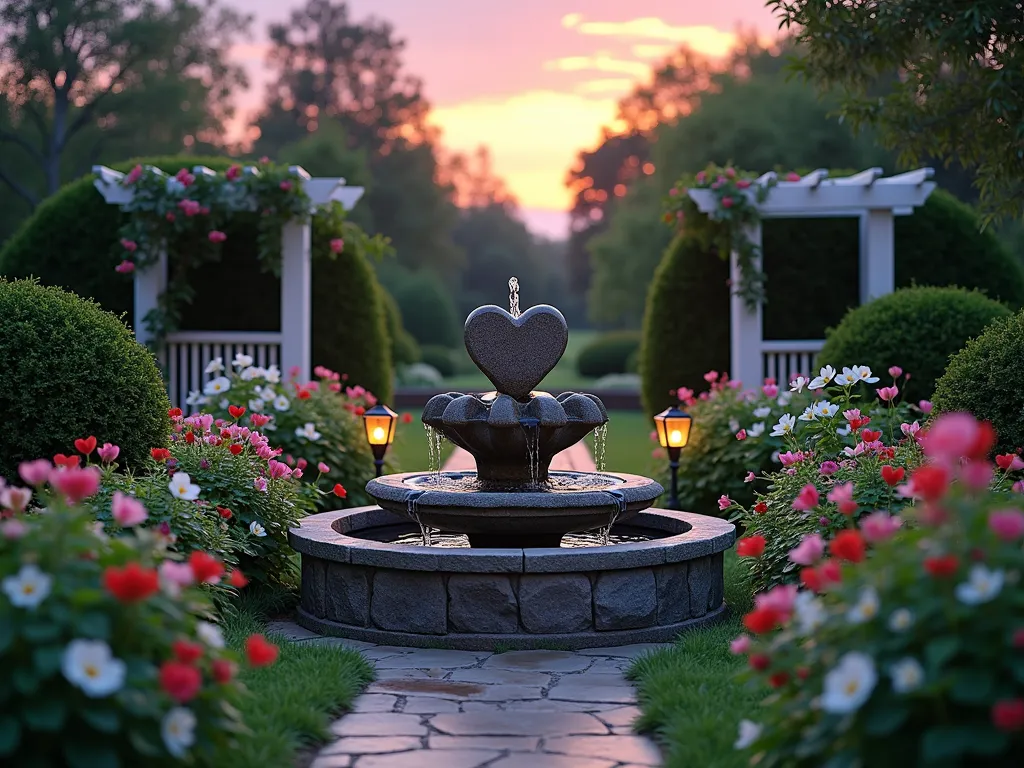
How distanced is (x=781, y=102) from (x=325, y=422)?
24.6 meters

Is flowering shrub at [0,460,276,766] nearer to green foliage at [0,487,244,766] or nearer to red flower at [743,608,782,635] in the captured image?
green foliage at [0,487,244,766]

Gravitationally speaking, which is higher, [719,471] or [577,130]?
[577,130]

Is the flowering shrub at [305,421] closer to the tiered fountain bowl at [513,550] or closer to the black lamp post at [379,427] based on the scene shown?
the black lamp post at [379,427]

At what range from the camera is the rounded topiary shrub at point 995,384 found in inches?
215

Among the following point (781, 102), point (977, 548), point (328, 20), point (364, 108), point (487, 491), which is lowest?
point (487, 491)

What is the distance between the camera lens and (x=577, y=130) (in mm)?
47969

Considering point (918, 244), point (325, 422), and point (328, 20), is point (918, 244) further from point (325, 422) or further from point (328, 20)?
point (328, 20)

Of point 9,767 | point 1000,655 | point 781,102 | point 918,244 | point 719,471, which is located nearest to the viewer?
point 1000,655

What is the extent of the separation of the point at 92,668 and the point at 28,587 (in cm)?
27

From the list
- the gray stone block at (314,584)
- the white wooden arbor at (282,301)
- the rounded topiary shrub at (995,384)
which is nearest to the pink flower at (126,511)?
the gray stone block at (314,584)

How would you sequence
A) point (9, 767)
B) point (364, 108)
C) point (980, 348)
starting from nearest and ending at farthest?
point (9, 767), point (980, 348), point (364, 108)

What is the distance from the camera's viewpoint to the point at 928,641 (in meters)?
2.49

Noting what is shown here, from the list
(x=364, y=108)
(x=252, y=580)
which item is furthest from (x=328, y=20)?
(x=252, y=580)

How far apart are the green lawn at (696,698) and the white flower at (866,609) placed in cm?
92
